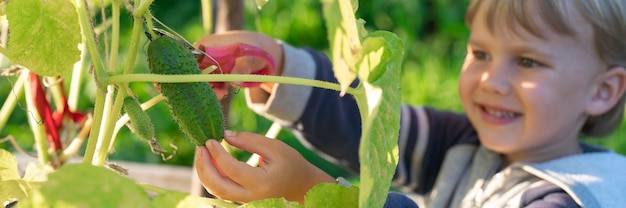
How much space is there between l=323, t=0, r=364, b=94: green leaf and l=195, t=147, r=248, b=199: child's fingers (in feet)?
0.62

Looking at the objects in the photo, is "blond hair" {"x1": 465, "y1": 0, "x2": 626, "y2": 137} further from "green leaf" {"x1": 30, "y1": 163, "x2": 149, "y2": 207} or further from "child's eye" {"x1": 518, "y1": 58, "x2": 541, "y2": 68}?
"green leaf" {"x1": 30, "y1": 163, "x2": 149, "y2": 207}

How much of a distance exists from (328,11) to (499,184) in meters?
0.86

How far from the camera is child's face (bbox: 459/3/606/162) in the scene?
130cm

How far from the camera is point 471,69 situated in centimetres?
138

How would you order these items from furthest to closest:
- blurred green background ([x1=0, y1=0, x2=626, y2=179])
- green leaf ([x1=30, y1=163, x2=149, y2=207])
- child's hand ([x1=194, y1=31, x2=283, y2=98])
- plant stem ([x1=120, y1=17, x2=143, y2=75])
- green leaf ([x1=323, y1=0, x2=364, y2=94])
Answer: blurred green background ([x1=0, y1=0, x2=626, y2=179]) < child's hand ([x1=194, y1=31, x2=283, y2=98]) < plant stem ([x1=120, y1=17, x2=143, y2=75]) < green leaf ([x1=323, y1=0, x2=364, y2=94]) < green leaf ([x1=30, y1=163, x2=149, y2=207])

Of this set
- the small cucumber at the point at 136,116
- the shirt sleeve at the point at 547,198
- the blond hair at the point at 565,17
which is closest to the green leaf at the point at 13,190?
the small cucumber at the point at 136,116

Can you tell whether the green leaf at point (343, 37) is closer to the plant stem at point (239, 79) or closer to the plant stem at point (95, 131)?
the plant stem at point (239, 79)

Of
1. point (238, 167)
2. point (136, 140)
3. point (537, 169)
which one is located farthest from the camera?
point (136, 140)

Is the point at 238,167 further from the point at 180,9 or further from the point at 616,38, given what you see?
the point at 180,9

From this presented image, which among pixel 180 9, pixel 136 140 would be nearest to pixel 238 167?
pixel 136 140

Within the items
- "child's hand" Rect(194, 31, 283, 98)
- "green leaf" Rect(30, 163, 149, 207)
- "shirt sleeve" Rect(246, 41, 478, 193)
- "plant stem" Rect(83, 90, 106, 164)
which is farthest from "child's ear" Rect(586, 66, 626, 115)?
"green leaf" Rect(30, 163, 149, 207)

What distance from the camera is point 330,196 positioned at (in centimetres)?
64

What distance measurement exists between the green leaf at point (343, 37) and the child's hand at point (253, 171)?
0.18 meters

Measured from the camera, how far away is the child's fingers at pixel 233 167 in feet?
2.36
